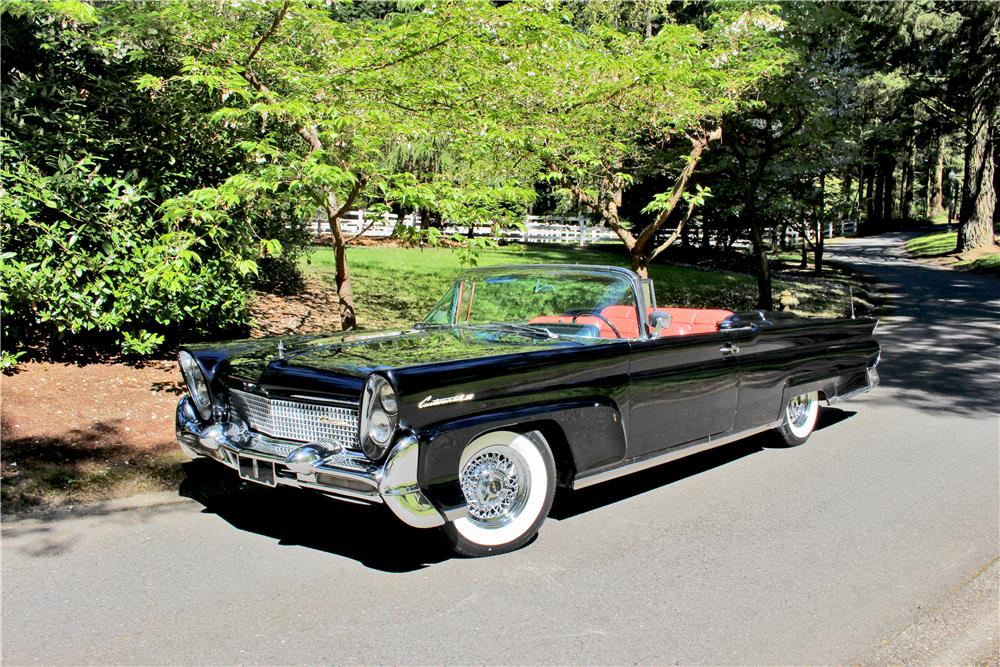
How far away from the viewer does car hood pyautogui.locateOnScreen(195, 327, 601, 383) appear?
458cm

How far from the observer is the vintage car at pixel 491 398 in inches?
163

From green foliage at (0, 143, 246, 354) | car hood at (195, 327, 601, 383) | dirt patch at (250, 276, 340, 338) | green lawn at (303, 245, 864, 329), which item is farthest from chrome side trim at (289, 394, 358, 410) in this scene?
green lawn at (303, 245, 864, 329)

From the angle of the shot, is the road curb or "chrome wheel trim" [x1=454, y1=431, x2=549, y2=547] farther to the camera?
the road curb

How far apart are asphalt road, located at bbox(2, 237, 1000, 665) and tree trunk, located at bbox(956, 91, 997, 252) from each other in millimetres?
30051

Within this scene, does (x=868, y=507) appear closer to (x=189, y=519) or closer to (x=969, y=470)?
(x=969, y=470)

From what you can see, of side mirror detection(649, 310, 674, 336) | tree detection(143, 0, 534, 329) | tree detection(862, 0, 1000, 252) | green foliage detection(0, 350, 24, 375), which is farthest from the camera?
tree detection(862, 0, 1000, 252)

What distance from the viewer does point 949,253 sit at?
34219mm

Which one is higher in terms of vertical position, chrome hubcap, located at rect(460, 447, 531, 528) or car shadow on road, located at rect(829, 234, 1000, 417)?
chrome hubcap, located at rect(460, 447, 531, 528)

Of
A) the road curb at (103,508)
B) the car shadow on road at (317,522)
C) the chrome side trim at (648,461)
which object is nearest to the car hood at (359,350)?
the chrome side trim at (648,461)

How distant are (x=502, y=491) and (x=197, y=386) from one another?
6.67ft

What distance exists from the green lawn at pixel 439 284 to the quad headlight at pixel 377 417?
7.26 metres

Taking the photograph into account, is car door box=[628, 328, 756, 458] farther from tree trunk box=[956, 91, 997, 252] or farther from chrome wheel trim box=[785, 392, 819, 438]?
tree trunk box=[956, 91, 997, 252]

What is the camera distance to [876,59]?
33.4 m

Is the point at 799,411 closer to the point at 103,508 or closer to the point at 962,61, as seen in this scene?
the point at 103,508
